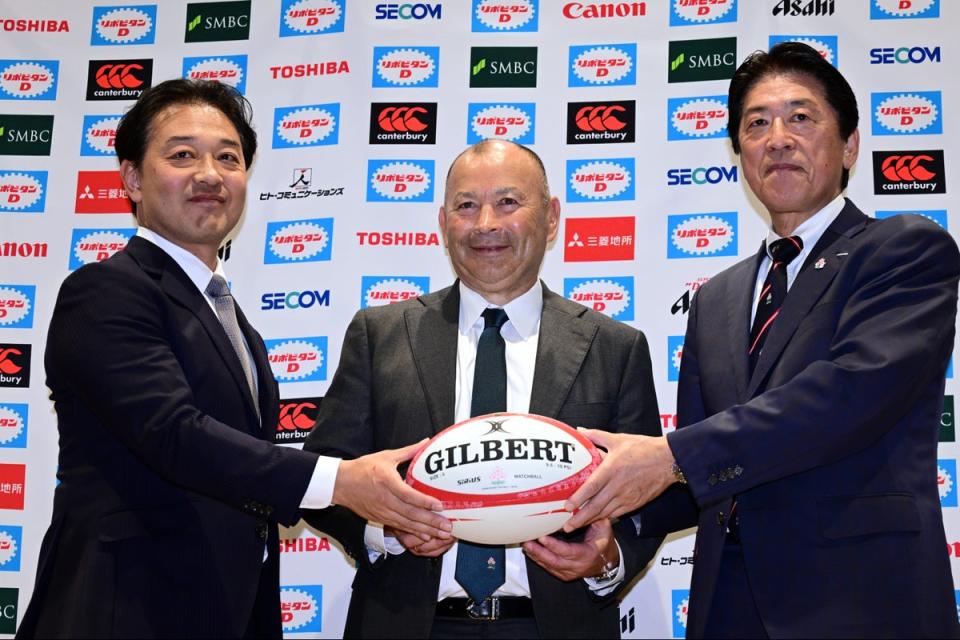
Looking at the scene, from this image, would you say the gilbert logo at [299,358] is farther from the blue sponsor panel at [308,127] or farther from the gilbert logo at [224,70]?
the gilbert logo at [224,70]

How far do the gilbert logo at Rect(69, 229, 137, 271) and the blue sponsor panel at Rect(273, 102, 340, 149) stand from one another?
0.78 metres

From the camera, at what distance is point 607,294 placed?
421cm

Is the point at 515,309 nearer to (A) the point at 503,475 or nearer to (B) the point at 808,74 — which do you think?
(A) the point at 503,475

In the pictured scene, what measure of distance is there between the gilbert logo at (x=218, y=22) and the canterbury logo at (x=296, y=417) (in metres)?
1.73

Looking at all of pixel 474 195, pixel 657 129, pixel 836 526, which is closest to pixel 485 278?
pixel 474 195

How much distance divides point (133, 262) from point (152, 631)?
991 millimetres

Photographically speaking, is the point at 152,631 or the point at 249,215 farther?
the point at 249,215

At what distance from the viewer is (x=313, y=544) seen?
411cm

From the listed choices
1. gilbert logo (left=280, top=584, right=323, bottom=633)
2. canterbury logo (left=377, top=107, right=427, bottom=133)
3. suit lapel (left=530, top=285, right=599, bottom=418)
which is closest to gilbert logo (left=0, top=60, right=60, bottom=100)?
canterbury logo (left=377, top=107, right=427, bottom=133)

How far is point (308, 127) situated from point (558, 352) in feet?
6.69

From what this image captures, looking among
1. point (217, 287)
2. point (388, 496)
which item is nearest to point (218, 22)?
point (217, 287)

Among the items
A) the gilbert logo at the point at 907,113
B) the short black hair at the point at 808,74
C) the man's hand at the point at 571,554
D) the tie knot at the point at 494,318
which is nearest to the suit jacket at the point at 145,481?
the man's hand at the point at 571,554

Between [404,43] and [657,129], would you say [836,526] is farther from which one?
[404,43]

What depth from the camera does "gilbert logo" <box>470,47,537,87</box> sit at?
445cm
